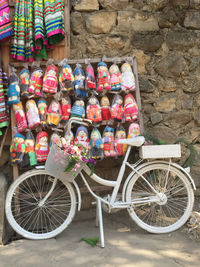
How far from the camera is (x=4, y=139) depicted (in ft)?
10.6

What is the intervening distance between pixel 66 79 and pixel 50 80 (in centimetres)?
17

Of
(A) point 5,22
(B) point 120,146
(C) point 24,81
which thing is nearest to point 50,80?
(C) point 24,81

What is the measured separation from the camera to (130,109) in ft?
10.4

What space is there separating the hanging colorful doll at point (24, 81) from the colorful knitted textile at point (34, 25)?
0.20 m

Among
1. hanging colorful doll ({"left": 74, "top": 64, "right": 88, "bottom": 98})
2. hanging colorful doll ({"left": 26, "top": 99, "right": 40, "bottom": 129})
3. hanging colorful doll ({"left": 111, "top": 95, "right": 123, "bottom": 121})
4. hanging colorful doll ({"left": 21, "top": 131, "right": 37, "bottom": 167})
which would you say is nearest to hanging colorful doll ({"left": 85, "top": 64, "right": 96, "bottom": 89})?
hanging colorful doll ({"left": 74, "top": 64, "right": 88, "bottom": 98})

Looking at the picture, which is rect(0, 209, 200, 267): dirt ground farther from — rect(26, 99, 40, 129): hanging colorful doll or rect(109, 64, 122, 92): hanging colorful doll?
rect(109, 64, 122, 92): hanging colorful doll

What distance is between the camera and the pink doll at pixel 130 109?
316 cm

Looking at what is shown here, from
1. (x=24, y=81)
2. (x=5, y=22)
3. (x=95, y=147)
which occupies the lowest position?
(x=95, y=147)

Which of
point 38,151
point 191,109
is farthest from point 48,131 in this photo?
point 191,109

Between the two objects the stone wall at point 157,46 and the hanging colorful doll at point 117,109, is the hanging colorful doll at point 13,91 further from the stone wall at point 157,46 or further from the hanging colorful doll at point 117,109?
the hanging colorful doll at point 117,109

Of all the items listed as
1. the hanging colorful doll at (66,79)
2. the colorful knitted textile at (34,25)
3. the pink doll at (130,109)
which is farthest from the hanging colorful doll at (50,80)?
the pink doll at (130,109)

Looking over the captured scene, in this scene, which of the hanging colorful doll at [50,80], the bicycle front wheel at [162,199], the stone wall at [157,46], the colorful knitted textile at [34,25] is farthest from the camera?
the stone wall at [157,46]

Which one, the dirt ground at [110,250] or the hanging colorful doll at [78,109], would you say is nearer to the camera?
the dirt ground at [110,250]

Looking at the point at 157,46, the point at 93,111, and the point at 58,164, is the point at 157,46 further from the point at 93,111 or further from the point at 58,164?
the point at 58,164
